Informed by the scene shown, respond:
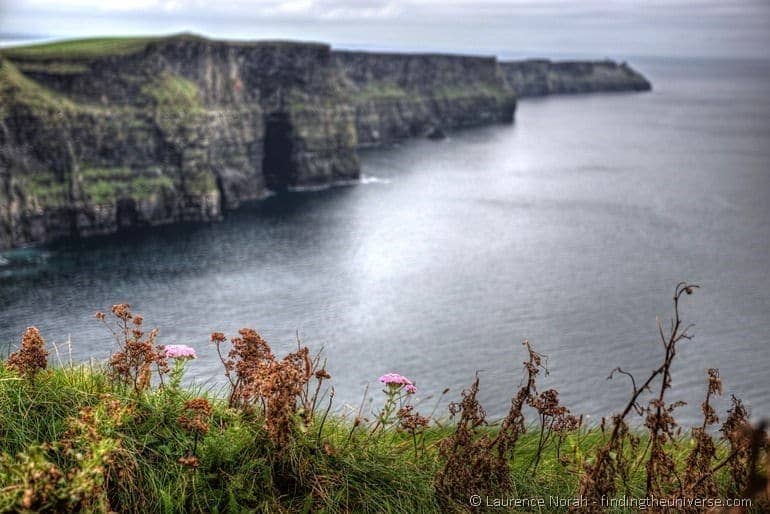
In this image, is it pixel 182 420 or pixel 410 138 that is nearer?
→ pixel 182 420

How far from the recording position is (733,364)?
1930 inches

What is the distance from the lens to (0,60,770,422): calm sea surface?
47625 mm

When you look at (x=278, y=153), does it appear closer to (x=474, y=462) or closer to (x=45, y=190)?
(x=45, y=190)

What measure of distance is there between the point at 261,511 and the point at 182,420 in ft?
4.97

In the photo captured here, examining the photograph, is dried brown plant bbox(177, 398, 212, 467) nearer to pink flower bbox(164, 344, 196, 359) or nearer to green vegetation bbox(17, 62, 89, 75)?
pink flower bbox(164, 344, 196, 359)

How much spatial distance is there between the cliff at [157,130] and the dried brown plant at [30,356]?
2761 inches

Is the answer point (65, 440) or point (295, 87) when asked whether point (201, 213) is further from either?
point (65, 440)

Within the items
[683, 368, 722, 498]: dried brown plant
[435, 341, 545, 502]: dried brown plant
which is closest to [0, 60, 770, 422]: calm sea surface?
[435, 341, 545, 502]: dried brown plant

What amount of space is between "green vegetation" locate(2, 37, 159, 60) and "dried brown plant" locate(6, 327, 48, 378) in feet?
272

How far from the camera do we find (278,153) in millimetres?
111812

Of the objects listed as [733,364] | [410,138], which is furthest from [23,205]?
[410,138]

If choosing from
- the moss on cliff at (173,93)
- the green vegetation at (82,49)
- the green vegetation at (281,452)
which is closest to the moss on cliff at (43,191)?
the green vegetation at (82,49)

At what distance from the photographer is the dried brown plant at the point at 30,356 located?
10547 mm

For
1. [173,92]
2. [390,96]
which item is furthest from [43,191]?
[390,96]
